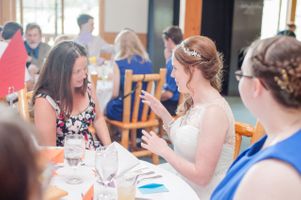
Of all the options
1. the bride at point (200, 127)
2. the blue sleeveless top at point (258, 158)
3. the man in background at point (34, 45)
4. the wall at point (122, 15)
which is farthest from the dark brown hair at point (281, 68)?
the wall at point (122, 15)

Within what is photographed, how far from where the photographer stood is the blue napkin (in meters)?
1.47

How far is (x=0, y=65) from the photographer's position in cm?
157

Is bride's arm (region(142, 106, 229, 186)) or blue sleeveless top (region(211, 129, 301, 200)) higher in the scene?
blue sleeveless top (region(211, 129, 301, 200))

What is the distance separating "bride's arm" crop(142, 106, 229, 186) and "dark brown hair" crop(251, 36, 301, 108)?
0.65 meters

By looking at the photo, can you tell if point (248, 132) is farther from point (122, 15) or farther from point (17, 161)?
point (122, 15)

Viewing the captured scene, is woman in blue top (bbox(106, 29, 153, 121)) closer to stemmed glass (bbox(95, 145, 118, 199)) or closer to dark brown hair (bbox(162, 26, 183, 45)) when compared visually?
dark brown hair (bbox(162, 26, 183, 45))

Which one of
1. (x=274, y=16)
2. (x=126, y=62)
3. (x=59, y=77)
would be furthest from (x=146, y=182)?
(x=274, y=16)

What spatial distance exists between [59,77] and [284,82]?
1407 millimetres

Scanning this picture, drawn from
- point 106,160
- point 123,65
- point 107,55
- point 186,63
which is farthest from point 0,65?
point 107,55

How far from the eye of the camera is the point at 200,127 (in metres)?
1.79

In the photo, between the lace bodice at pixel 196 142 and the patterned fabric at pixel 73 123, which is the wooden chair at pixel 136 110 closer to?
the patterned fabric at pixel 73 123

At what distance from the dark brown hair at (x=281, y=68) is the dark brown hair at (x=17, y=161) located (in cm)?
72

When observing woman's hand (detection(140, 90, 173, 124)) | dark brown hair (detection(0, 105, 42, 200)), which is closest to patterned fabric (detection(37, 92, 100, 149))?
woman's hand (detection(140, 90, 173, 124))

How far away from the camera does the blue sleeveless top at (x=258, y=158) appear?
100cm
